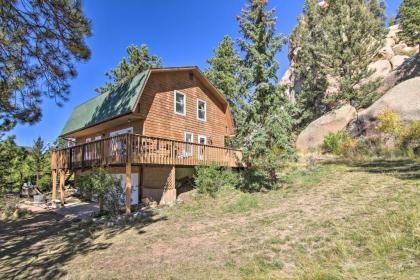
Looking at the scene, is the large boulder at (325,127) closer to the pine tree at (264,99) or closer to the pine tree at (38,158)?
the pine tree at (264,99)

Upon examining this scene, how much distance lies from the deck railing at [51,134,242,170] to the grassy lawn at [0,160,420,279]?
9.03 feet

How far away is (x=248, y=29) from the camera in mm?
17297

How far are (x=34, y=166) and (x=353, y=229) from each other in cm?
2515

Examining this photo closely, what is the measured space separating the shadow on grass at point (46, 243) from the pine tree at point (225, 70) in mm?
20478

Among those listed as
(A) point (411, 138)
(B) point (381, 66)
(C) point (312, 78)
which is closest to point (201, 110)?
(A) point (411, 138)

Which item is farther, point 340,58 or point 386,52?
point 386,52

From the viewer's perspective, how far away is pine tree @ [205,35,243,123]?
29562 millimetres

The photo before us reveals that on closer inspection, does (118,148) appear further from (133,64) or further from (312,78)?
(312,78)

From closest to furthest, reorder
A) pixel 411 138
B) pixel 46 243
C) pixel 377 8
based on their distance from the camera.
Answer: pixel 46 243
pixel 411 138
pixel 377 8

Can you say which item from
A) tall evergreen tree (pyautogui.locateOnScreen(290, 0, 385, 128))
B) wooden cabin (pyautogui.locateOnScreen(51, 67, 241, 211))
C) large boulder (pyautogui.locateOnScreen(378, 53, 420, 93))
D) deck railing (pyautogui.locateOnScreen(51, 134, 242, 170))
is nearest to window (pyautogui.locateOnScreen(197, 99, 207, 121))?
wooden cabin (pyautogui.locateOnScreen(51, 67, 241, 211))

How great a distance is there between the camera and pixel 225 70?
3114 centimetres

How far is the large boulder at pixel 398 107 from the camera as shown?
17278 mm

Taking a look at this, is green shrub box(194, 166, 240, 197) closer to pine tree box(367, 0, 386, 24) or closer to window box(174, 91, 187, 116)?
window box(174, 91, 187, 116)

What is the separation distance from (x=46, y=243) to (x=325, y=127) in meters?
23.3
